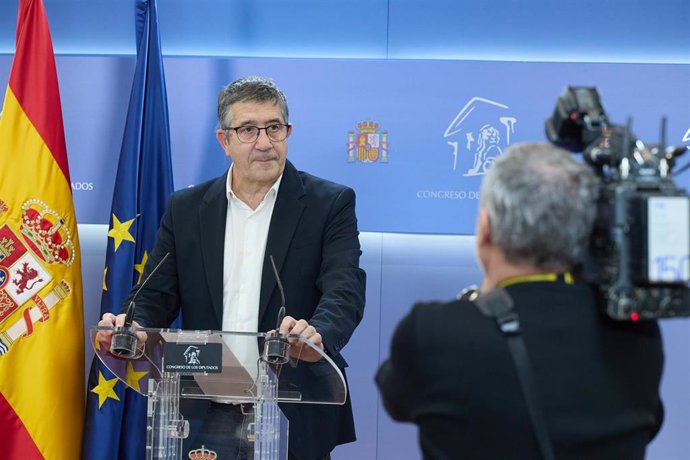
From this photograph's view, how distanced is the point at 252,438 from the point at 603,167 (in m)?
1.23

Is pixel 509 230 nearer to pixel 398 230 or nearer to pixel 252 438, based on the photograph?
pixel 252 438

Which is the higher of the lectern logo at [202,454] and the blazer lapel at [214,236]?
the blazer lapel at [214,236]

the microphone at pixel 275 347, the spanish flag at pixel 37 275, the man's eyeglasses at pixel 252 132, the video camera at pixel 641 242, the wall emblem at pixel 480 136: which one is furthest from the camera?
the wall emblem at pixel 480 136

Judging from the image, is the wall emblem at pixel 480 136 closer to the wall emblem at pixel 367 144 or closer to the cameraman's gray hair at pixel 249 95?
the wall emblem at pixel 367 144

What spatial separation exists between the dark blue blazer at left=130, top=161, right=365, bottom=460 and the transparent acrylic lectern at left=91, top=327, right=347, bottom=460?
47cm

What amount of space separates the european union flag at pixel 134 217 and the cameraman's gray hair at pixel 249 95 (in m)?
0.99

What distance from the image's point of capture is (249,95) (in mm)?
3402

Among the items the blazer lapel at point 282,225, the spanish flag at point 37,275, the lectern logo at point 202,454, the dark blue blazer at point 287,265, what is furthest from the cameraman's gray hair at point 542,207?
the spanish flag at point 37,275

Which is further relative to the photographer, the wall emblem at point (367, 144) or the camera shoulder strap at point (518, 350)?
the wall emblem at point (367, 144)

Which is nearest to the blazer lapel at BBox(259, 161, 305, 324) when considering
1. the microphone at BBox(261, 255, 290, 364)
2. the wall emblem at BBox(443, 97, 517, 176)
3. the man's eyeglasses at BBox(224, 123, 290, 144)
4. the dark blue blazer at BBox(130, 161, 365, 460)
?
the dark blue blazer at BBox(130, 161, 365, 460)

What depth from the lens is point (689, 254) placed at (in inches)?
67.3

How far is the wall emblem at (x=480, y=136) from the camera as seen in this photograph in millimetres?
4488

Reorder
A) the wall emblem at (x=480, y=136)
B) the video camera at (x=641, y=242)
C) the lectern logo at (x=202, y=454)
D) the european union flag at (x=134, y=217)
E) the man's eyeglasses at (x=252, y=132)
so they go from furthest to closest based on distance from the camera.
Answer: the wall emblem at (x=480, y=136) < the european union flag at (x=134, y=217) < the man's eyeglasses at (x=252, y=132) < the lectern logo at (x=202, y=454) < the video camera at (x=641, y=242)

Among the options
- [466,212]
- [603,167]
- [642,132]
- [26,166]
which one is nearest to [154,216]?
[26,166]
